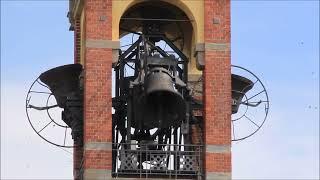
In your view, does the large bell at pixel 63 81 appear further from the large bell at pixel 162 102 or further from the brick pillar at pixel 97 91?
the large bell at pixel 162 102

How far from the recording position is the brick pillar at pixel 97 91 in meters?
29.2

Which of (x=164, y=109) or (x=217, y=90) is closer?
(x=164, y=109)

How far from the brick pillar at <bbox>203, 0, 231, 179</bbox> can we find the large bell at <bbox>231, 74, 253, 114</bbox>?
1.03 meters

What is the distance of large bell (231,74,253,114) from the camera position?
102ft

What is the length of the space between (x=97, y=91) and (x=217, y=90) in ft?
8.40

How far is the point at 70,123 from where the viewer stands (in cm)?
3105

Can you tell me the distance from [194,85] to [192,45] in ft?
3.17

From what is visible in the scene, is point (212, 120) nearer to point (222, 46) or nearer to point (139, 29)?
point (222, 46)

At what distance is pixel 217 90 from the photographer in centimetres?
3003

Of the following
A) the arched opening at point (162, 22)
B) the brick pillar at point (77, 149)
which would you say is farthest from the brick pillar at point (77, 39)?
the arched opening at point (162, 22)

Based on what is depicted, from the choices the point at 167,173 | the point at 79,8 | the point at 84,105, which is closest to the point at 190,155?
the point at 167,173

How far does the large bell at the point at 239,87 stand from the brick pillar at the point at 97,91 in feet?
9.94

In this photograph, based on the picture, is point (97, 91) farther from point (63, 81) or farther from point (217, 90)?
point (217, 90)

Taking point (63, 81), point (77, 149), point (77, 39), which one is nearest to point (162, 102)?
point (63, 81)
